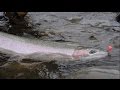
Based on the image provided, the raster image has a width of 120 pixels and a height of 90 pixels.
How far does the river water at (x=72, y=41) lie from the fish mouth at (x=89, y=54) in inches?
3.1

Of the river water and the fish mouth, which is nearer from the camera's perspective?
the river water

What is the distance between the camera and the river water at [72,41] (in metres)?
3.07

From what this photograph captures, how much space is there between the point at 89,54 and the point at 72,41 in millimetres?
626

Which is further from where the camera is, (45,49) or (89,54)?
(45,49)

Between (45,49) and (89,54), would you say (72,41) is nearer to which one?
(45,49)

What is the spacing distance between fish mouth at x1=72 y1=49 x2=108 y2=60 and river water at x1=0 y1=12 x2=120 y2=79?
80 mm

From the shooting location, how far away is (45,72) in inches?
125

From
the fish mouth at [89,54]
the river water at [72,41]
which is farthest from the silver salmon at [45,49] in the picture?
the river water at [72,41]

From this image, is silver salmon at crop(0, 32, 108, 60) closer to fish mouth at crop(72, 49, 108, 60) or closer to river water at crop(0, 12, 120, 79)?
fish mouth at crop(72, 49, 108, 60)

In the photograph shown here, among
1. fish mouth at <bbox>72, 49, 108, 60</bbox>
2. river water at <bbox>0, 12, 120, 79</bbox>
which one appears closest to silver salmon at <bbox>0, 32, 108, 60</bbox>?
fish mouth at <bbox>72, 49, 108, 60</bbox>

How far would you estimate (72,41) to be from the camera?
396 cm

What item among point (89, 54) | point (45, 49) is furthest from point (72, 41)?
point (89, 54)

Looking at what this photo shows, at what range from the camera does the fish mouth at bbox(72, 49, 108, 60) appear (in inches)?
132
